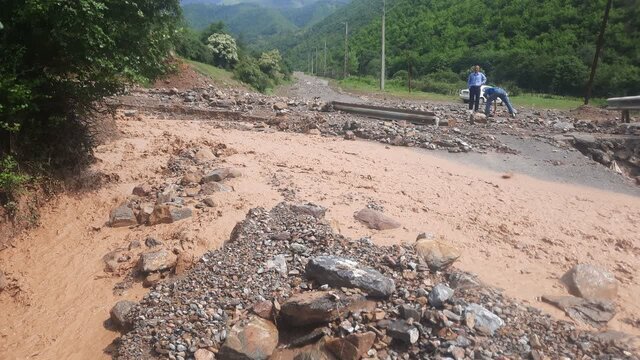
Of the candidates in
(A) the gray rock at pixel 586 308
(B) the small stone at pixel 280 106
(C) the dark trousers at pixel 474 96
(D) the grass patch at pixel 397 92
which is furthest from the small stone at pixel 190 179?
(D) the grass patch at pixel 397 92

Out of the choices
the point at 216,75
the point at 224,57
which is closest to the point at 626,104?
the point at 216,75

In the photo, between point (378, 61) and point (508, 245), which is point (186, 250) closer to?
point (508, 245)

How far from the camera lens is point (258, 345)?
14.3 feet

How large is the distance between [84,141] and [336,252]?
530cm

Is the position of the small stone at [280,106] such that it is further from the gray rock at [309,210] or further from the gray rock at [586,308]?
the gray rock at [586,308]

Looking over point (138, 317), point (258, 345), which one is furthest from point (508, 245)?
point (138, 317)

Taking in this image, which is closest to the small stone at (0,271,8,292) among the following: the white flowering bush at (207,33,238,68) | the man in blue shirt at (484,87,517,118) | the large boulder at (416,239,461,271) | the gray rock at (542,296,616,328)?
the large boulder at (416,239,461,271)

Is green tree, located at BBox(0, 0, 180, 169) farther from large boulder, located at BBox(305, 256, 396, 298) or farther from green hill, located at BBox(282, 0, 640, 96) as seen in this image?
green hill, located at BBox(282, 0, 640, 96)

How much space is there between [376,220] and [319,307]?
7.81 feet

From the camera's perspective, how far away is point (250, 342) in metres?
4.37

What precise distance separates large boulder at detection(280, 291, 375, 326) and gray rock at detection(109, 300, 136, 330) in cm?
170

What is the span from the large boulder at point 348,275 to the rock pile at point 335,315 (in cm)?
1

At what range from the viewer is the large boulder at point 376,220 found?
21.4ft

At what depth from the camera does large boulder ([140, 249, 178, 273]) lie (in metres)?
5.61
